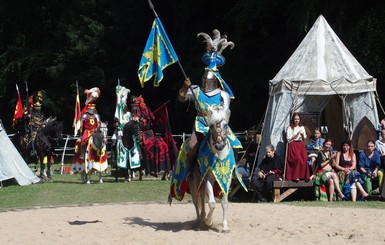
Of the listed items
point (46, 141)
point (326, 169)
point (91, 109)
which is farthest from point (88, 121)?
point (326, 169)

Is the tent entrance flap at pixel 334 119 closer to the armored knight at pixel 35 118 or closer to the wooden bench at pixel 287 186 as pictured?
the wooden bench at pixel 287 186

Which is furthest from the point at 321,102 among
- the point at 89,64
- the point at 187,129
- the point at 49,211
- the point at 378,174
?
the point at 89,64

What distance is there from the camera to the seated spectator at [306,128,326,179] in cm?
1455

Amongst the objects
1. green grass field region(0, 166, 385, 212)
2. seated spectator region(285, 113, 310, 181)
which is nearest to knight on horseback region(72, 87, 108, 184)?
green grass field region(0, 166, 385, 212)

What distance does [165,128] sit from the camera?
65.5 feet

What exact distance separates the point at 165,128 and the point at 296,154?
20.8 ft

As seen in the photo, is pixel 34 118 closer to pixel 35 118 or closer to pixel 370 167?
pixel 35 118

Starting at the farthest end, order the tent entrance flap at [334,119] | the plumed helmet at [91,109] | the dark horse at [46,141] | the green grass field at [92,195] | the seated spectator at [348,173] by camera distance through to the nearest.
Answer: the dark horse at [46,141] → the plumed helmet at [91,109] → the tent entrance flap at [334,119] → the seated spectator at [348,173] → the green grass field at [92,195]

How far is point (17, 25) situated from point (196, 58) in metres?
11.0

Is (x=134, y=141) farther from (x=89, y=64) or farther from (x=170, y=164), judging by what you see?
(x=89, y=64)

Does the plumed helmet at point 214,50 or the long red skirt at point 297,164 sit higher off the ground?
the plumed helmet at point 214,50

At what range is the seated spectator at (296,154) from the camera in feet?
46.2

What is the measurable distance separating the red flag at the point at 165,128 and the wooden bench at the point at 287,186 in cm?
604

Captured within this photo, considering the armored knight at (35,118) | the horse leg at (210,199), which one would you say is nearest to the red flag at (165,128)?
the armored knight at (35,118)
